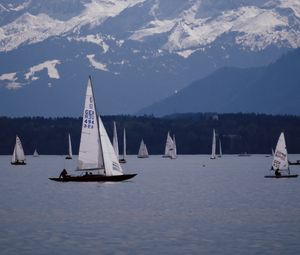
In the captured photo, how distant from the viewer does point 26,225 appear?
8094 centimetres

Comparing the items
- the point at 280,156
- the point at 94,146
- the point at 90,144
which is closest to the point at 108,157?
the point at 94,146

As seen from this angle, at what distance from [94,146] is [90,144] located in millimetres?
597

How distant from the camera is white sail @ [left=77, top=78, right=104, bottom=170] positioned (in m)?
121

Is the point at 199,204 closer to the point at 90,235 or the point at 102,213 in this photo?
the point at 102,213

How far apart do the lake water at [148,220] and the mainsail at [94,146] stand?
106 inches

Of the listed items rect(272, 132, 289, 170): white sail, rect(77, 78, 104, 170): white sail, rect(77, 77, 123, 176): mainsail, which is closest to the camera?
rect(77, 77, 123, 176): mainsail

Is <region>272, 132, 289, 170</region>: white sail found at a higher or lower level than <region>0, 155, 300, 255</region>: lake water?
higher

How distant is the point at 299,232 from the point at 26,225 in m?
20.1

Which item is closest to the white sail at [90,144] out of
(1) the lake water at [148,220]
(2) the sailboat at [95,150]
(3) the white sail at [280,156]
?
(2) the sailboat at [95,150]

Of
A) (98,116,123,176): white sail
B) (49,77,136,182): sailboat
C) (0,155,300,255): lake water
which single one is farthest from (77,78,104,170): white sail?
(0,155,300,255): lake water

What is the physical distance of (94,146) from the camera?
122m

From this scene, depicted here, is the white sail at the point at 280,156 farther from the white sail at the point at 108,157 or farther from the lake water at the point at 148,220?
the white sail at the point at 108,157

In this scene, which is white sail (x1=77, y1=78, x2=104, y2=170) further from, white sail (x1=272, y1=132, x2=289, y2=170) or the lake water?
white sail (x1=272, y1=132, x2=289, y2=170)

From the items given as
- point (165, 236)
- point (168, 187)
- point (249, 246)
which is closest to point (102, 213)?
point (165, 236)
